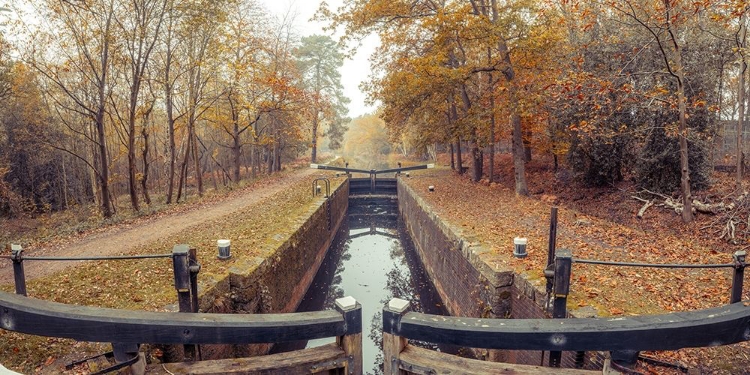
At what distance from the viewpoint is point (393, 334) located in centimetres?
343

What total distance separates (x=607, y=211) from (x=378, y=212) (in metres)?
12.6

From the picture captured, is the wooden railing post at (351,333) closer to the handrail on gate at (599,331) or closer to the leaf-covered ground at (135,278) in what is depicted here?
the handrail on gate at (599,331)

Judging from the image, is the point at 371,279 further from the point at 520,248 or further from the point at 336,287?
the point at 520,248

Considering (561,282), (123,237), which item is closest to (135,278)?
(123,237)

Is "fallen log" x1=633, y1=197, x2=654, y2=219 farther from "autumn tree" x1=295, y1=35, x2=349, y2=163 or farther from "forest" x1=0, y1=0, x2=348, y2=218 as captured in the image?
"autumn tree" x1=295, y1=35, x2=349, y2=163

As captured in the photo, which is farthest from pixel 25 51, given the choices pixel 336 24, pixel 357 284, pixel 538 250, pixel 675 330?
pixel 675 330

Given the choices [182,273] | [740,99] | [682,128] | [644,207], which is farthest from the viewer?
[740,99]

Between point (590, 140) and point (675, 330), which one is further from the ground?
point (590, 140)

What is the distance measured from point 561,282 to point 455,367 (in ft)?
4.11

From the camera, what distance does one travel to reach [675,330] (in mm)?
2969

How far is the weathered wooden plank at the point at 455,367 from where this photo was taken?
3391 mm

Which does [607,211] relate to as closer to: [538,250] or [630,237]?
[630,237]

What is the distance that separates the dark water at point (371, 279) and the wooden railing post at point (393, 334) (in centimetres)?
361

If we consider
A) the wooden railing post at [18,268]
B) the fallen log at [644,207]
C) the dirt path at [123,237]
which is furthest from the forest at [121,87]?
the fallen log at [644,207]
